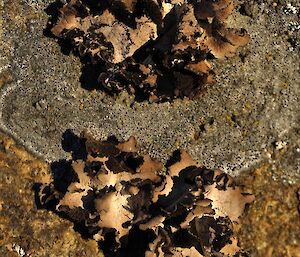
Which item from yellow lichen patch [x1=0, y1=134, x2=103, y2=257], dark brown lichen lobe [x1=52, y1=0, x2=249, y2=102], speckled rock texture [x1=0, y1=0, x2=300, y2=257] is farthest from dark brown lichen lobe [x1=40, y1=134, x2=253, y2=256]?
dark brown lichen lobe [x1=52, y1=0, x2=249, y2=102]

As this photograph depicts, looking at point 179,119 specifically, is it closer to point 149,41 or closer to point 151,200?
point 149,41

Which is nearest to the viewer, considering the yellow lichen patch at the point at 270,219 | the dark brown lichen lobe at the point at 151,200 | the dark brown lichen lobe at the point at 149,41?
the dark brown lichen lobe at the point at 151,200

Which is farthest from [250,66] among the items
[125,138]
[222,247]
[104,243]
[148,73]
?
[104,243]

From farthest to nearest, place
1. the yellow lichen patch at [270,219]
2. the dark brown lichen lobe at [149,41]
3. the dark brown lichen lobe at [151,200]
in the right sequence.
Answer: the yellow lichen patch at [270,219], the dark brown lichen lobe at [149,41], the dark brown lichen lobe at [151,200]

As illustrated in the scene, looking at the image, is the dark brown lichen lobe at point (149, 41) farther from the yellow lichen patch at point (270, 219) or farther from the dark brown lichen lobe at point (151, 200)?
the yellow lichen patch at point (270, 219)

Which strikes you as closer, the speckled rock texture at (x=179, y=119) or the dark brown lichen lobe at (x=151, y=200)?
the dark brown lichen lobe at (x=151, y=200)

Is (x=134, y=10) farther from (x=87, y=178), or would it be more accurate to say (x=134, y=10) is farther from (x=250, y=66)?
(x=87, y=178)

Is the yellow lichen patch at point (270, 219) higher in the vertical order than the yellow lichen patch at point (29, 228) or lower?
higher

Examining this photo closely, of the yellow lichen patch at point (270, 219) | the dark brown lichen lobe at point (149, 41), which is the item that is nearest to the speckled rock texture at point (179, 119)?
the yellow lichen patch at point (270, 219)
